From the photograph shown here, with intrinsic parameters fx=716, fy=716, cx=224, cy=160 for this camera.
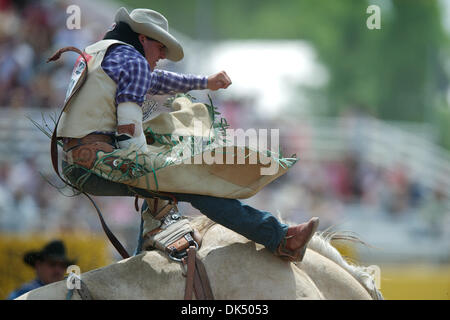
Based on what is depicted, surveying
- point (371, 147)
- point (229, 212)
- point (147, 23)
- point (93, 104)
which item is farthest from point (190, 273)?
point (371, 147)

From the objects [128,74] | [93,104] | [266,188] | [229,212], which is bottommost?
[266,188]

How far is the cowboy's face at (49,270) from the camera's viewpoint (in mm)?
5461

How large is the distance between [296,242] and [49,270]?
2.75 metres

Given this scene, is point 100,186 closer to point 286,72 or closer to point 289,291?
point 289,291

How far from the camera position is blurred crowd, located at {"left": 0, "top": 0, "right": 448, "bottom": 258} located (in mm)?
10117

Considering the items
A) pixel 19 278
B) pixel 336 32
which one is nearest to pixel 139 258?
pixel 19 278

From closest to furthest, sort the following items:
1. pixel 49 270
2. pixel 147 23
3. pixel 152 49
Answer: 1. pixel 147 23
2. pixel 152 49
3. pixel 49 270

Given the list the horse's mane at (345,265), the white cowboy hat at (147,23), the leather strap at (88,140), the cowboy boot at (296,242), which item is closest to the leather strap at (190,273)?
the cowboy boot at (296,242)

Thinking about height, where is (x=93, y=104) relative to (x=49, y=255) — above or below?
above

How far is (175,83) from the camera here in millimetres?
4008

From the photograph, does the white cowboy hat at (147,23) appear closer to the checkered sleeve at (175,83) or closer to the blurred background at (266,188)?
the checkered sleeve at (175,83)

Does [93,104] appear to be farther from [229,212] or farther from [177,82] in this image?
[229,212]

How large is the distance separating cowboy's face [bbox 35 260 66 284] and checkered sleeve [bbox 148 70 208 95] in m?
2.12

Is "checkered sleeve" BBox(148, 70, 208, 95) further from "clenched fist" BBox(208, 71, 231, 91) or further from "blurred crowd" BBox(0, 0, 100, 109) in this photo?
"blurred crowd" BBox(0, 0, 100, 109)
